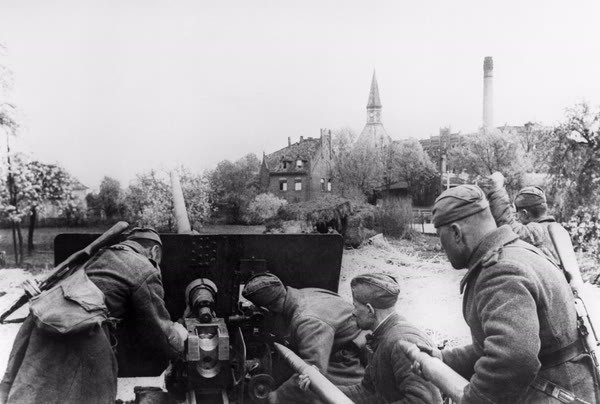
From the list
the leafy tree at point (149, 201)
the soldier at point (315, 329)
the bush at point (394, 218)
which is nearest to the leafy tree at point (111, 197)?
the leafy tree at point (149, 201)

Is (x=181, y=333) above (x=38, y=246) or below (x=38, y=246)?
above

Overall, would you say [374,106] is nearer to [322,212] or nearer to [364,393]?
[322,212]

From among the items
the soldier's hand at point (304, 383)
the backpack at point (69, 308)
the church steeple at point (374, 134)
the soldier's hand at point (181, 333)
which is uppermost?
the church steeple at point (374, 134)

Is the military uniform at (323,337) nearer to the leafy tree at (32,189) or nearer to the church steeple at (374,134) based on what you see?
the leafy tree at (32,189)

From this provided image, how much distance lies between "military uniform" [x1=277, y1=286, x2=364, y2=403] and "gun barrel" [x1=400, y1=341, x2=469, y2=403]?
1.17 metres

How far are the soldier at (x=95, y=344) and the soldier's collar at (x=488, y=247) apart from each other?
196 centimetres

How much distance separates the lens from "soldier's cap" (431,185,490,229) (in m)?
2.45

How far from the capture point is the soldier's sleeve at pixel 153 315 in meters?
3.67

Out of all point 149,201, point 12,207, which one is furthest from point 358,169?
point 12,207

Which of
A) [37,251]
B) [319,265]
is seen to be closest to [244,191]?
[37,251]

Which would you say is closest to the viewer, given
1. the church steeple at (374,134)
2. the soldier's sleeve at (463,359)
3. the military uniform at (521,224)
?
the soldier's sleeve at (463,359)

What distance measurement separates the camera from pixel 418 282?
1566cm

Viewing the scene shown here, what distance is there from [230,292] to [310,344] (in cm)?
137

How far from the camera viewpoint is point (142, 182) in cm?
1313
